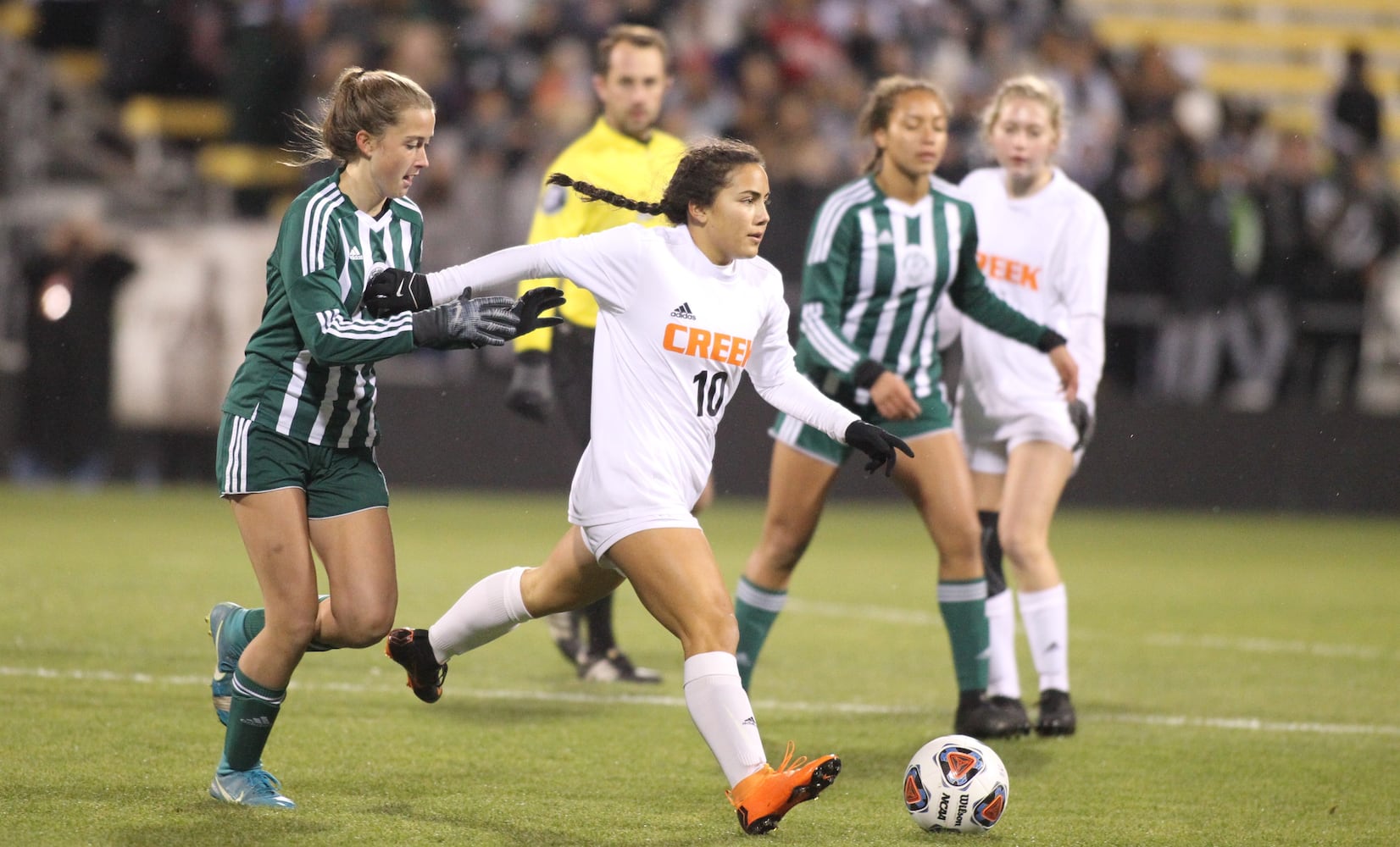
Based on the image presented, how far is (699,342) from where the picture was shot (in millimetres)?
4742

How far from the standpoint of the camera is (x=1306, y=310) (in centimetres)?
1474

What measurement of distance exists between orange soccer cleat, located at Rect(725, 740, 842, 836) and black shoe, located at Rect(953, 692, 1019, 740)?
1.71 meters

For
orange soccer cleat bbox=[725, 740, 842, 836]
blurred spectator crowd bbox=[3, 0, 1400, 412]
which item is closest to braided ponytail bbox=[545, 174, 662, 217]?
orange soccer cleat bbox=[725, 740, 842, 836]

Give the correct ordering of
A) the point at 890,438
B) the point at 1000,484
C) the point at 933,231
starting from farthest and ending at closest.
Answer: the point at 1000,484
the point at 933,231
the point at 890,438

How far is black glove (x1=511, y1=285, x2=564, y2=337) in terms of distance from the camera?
4633mm

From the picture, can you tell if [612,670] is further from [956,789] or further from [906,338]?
[956,789]

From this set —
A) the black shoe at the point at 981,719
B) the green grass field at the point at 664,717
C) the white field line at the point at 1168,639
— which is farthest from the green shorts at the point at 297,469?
the white field line at the point at 1168,639

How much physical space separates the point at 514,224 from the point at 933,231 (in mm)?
7958

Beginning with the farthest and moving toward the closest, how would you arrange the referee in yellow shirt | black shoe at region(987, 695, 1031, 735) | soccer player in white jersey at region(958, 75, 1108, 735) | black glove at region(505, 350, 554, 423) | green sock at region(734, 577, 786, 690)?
the referee in yellow shirt
black glove at region(505, 350, 554, 423)
soccer player in white jersey at region(958, 75, 1108, 735)
green sock at region(734, 577, 786, 690)
black shoe at region(987, 695, 1031, 735)

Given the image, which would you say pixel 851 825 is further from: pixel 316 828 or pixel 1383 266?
pixel 1383 266

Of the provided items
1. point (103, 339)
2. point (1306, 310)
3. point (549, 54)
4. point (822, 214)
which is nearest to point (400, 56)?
point (549, 54)

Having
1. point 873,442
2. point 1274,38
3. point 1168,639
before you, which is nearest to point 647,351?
point 873,442

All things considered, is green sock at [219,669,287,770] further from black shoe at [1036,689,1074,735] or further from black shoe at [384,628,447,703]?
black shoe at [1036,689,1074,735]

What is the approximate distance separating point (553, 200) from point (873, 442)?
2696 mm
